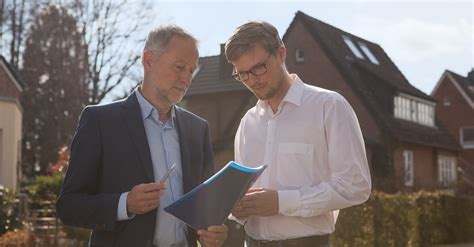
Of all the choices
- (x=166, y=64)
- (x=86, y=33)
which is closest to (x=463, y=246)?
(x=166, y=64)

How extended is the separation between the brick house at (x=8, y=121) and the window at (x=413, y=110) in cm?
1827

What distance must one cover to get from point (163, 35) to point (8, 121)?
23.6 m

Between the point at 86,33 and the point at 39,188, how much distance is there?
1396cm

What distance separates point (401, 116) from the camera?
38.2 m

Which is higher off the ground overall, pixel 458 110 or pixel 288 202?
pixel 458 110

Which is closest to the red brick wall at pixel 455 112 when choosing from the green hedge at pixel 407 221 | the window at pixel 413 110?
the window at pixel 413 110

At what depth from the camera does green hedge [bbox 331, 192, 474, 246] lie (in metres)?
15.1

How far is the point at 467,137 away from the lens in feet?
180

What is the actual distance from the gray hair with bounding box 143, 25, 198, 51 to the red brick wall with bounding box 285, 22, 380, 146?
3142cm

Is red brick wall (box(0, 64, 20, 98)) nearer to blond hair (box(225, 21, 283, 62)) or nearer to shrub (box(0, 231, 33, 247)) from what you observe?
shrub (box(0, 231, 33, 247))

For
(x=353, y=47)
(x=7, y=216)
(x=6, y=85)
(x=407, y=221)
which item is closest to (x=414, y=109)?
(x=353, y=47)

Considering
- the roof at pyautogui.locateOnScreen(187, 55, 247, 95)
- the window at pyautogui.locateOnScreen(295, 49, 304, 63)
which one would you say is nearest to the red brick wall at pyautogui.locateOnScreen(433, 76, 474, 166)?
the window at pyautogui.locateOnScreen(295, 49, 304, 63)

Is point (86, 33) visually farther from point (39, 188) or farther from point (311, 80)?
point (39, 188)

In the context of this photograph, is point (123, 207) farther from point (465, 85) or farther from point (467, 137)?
point (465, 85)
